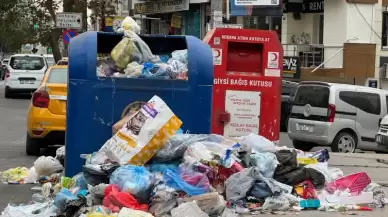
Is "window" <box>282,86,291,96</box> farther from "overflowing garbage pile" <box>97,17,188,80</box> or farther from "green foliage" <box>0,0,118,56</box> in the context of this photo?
"green foliage" <box>0,0,118,56</box>

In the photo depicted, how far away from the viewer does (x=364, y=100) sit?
48.6ft

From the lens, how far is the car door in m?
14.7

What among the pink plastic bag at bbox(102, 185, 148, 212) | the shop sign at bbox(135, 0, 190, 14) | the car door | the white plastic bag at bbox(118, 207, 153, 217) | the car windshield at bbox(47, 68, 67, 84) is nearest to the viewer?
the white plastic bag at bbox(118, 207, 153, 217)

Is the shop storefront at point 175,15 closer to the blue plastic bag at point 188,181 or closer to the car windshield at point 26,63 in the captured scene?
the car windshield at point 26,63

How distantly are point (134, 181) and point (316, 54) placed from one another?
69.4 feet

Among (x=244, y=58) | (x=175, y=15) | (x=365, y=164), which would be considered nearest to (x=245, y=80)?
(x=244, y=58)

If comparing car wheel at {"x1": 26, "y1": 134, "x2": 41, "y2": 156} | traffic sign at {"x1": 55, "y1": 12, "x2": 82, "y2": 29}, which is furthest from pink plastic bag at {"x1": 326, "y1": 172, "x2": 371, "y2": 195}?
traffic sign at {"x1": 55, "y1": 12, "x2": 82, "y2": 29}

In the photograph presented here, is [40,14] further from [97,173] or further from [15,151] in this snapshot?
[97,173]

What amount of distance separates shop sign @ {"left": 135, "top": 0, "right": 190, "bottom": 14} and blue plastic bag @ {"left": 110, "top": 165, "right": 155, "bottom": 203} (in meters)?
26.2

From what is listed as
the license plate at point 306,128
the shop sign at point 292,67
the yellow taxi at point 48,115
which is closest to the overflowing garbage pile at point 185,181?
the yellow taxi at point 48,115

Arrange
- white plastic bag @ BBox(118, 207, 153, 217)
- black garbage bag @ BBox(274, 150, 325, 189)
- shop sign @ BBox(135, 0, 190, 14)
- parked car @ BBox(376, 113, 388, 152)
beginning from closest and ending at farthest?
white plastic bag @ BBox(118, 207, 153, 217), black garbage bag @ BBox(274, 150, 325, 189), parked car @ BBox(376, 113, 388, 152), shop sign @ BBox(135, 0, 190, 14)

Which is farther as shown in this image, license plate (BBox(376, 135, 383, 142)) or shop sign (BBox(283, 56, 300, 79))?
shop sign (BBox(283, 56, 300, 79))

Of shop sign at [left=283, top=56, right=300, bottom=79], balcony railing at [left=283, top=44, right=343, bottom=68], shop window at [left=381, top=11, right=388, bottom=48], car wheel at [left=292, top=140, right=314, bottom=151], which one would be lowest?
car wheel at [left=292, top=140, right=314, bottom=151]

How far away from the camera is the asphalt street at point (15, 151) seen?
25.5 ft
